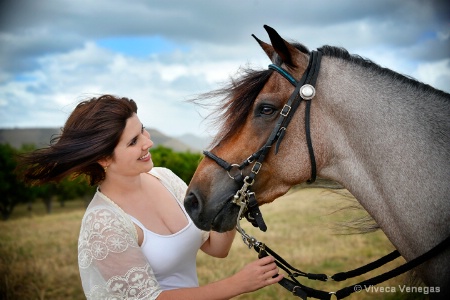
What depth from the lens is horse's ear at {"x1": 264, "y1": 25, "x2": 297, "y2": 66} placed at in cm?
274

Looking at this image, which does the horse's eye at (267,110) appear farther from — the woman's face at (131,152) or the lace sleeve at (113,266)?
the lace sleeve at (113,266)

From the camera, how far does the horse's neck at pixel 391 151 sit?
2599 millimetres

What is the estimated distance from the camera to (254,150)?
288cm

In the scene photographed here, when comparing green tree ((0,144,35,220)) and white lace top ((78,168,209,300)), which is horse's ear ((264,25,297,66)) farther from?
green tree ((0,144,35,220))

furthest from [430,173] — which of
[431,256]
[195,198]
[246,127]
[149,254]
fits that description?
[149,254]

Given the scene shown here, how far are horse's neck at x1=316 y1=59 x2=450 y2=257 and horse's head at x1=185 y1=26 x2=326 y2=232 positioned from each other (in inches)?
8.9

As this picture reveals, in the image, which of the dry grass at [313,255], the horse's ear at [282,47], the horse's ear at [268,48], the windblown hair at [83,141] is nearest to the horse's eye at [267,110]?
the horse's ear at [282,47]

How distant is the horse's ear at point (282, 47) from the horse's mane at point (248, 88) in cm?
13

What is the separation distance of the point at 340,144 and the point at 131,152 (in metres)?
1.66

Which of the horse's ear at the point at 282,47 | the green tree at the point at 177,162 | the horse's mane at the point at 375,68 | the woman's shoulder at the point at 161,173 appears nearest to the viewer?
the horse's ear at the point at 282,47

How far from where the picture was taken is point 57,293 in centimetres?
848

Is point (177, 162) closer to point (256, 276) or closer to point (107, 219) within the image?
point (107, 219)

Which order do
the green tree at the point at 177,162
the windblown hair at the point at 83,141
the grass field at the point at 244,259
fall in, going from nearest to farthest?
the windblown hair at the point at 83,141 → the grass field at the point at 244,259 → the green tree at the point at 177,162

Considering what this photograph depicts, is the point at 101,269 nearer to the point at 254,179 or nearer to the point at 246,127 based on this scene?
the point at 254,179
